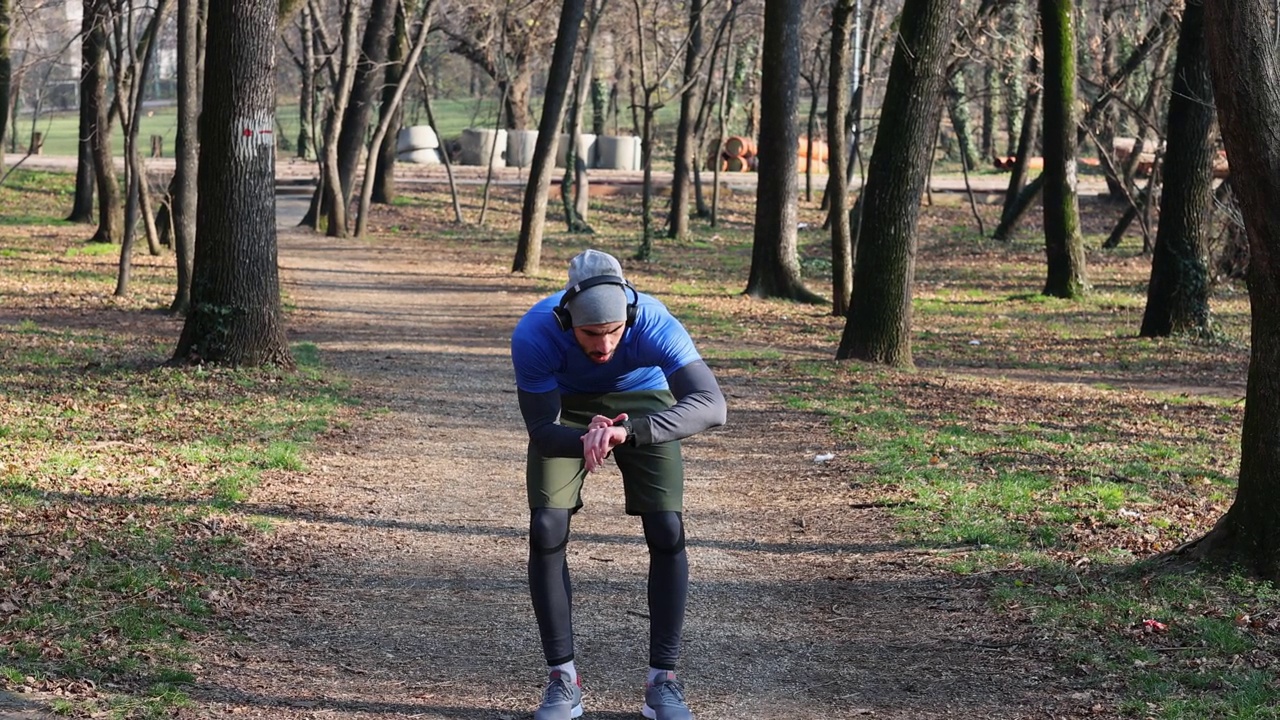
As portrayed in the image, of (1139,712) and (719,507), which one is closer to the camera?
(1139,712)

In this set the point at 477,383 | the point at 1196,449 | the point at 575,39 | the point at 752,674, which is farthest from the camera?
the point at 575,39

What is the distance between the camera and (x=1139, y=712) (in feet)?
16.5

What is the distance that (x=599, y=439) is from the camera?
14.5ft

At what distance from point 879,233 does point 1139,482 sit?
5.08m

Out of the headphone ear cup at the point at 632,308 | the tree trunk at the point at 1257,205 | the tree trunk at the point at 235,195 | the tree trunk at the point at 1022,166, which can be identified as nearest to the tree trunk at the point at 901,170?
the tree trunk at the point at 235,195

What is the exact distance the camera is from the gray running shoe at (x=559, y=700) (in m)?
4.86

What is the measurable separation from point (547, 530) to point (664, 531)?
1.38 feet

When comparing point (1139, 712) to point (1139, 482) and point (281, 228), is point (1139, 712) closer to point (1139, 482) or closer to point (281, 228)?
point (1139, 482)

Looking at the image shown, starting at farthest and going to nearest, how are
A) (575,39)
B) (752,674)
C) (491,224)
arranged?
1. (491,224)
2. (575,39)
3. (752,674)

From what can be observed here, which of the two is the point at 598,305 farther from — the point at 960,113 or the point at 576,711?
the point at 960,113

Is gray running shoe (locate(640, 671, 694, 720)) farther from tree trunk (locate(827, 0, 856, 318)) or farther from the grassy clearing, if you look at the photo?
tree trunk (locate(827, 0, 856, 318))

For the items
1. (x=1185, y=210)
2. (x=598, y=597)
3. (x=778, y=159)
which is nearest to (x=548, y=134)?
(x=778, y=159)

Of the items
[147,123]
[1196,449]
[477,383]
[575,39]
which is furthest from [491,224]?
[147,123]

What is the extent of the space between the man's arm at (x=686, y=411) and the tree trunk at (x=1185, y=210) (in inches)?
551
